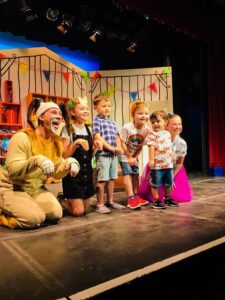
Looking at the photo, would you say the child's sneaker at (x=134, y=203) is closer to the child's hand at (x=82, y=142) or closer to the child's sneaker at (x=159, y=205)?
the child's sneaker at (x=159, y=205)

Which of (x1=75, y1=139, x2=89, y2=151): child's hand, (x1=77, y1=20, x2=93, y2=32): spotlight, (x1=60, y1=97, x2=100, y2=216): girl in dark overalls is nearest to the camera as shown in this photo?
(x1=75, y1=139, x2=89, y2=151): child's hand

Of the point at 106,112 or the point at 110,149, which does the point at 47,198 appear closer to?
the point at 110,149

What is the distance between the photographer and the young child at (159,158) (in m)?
2.56

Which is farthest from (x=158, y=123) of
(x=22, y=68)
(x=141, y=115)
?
(x=22, y=68)

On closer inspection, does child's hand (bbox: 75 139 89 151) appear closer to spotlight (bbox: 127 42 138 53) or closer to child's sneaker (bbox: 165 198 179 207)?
child's sneaker (bbox: 165 198 179 207)

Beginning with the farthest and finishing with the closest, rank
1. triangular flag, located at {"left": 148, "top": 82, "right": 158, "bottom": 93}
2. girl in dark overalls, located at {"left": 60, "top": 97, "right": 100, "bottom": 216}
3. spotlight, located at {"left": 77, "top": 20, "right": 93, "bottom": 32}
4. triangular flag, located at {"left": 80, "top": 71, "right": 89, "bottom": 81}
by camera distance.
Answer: triangular flag, located at {"left": 80, "top": 71, "right": 89, "bottom": 81}
triangular flag, located at {"left": 148, "top": 82, "right": 158, "bottom": 93}
spotlight, located at {"left": 77, "top": 20, "right": 93, "bottom": 32}
girl in dark overalls, located at {"left": 60, "top": 97, "right": 100, "bottom": 216}

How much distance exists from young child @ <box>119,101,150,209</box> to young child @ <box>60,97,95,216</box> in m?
0.35

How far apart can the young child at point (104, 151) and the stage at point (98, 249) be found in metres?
0.25

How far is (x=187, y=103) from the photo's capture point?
5.84m

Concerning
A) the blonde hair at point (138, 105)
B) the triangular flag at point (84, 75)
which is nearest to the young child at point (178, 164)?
the blonde hair at point (138, 105)

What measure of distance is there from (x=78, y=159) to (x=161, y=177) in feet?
2.39

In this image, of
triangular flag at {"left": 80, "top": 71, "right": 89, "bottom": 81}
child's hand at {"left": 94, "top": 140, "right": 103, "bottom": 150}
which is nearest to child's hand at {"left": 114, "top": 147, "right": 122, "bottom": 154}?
child's hand at {"left": 94, "top": 140, "right": 103, "bottom": 150}

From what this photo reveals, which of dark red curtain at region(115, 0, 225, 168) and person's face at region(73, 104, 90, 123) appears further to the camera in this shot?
dark red curtain at region(115, 0, 225, 168)

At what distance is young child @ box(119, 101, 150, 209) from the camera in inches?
104
